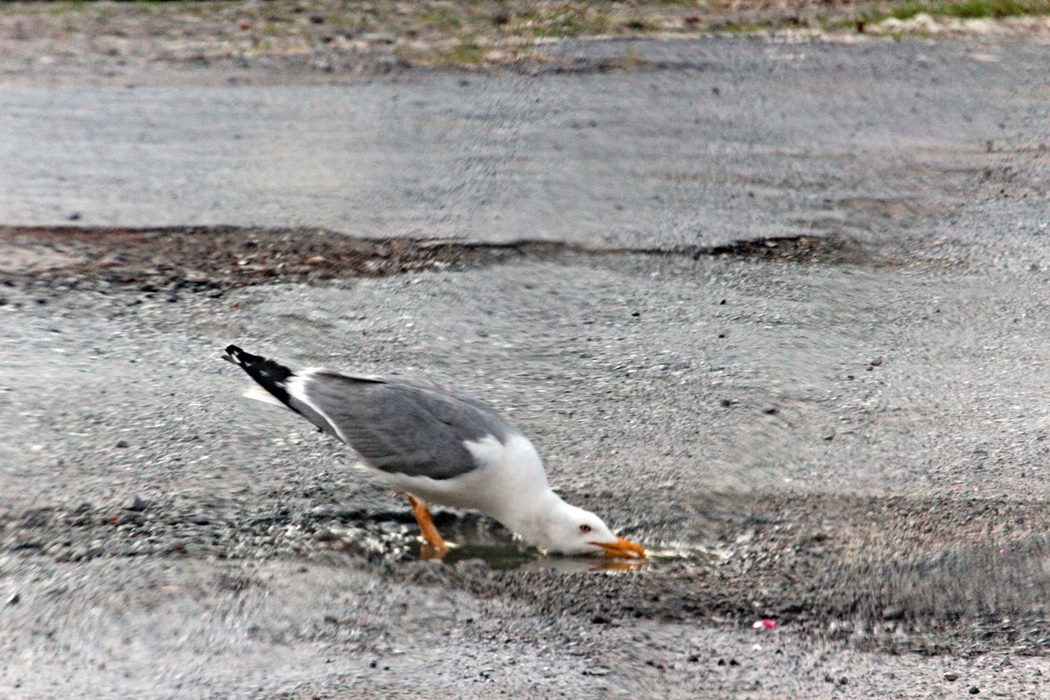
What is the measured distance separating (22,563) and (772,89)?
23.3 ft

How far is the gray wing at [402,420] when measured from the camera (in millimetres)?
3996

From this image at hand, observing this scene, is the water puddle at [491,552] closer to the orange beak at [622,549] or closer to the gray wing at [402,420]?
the orange beak at [622,549]

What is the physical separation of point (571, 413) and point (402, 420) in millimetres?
979

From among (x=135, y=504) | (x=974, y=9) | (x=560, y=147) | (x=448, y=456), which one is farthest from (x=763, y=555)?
(x=974, y=9)

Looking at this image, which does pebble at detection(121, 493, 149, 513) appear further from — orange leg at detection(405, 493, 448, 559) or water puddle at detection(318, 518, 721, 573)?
→ orange leg at detection(405, 493, 448, 559)

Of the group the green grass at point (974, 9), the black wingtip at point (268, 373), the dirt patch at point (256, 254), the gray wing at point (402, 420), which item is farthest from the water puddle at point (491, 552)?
the green grass at point (974, 9)

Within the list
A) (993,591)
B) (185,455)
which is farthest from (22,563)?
(993,591)

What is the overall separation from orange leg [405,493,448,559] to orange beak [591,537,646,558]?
47cm

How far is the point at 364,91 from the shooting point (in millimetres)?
9344

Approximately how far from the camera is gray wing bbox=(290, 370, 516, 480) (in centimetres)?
400

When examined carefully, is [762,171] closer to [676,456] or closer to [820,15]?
[676,456]

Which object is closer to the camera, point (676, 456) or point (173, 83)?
point (676, 456)

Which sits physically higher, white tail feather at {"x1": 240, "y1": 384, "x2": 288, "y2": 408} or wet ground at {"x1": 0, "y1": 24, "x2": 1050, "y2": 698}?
white tail feather at {"x1": 240, "y1": 384, "x2": 288, "y2": 408}

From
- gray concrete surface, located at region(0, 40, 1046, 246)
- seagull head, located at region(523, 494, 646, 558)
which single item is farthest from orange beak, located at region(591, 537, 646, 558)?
gray concrete surface, located at region(0, 40, 1046, 246)
